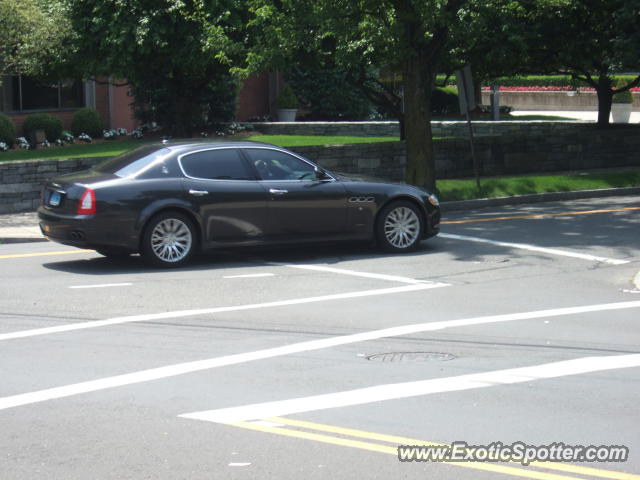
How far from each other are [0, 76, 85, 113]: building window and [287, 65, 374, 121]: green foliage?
33.4 ft

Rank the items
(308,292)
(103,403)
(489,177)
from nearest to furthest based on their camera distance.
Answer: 1. (103,403)
2. (308,292)
3. (489,177)

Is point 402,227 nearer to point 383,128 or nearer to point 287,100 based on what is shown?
point 383,128

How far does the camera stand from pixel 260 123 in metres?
38.6

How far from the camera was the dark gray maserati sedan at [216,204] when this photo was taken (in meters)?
12.6

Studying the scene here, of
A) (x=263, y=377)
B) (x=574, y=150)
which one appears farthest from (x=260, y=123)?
(x=263, y=377)

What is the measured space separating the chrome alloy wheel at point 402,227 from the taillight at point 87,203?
3.92 meters

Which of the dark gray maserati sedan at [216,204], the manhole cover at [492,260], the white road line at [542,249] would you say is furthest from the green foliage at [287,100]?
the manhole cover at [492,260]

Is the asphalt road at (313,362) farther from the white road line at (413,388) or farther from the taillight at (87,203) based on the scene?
the taillight at (87,203)

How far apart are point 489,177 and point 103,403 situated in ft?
60.2

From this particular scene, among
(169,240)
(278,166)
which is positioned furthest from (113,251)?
(278,166)

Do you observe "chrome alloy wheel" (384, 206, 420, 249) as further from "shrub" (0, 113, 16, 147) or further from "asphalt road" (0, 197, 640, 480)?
"shrub" (0, 113, 16, 147)

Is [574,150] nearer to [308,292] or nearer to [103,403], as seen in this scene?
[308,292]

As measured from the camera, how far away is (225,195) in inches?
517

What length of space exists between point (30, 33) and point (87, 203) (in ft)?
43.8
